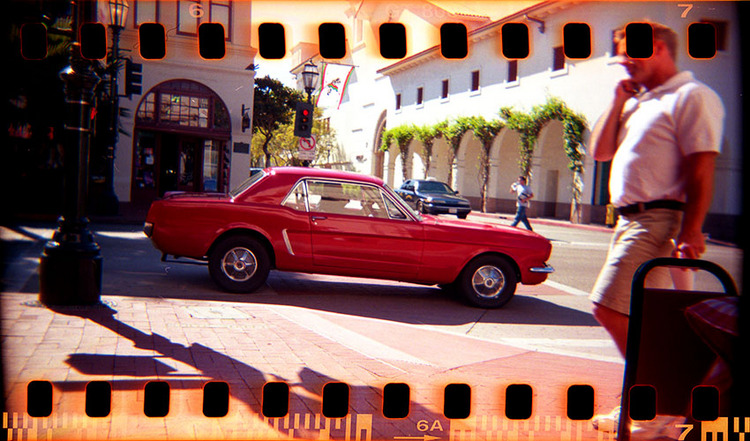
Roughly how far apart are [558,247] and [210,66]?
13210 millimetres

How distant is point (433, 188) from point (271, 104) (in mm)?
10615

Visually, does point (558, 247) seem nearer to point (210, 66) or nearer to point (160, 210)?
point (160, 210)

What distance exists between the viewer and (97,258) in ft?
19.4

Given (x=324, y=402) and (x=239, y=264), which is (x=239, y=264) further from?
(x=324, y=402)

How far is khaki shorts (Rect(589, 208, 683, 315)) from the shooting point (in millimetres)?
2863

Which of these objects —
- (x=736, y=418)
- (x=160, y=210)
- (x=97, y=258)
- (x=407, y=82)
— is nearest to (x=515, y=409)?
(x=736, y=418)

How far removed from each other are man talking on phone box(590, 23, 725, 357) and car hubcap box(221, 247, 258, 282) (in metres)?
4.92

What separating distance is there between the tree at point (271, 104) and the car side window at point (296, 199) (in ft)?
79.8

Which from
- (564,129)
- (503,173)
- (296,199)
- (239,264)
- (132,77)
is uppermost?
(564,129)

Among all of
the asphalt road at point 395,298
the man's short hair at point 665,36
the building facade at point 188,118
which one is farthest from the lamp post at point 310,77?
the man's short hair at point 665,36

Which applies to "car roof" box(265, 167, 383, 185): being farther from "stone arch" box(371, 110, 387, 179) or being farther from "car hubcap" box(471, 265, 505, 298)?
"stone arch" box(371, 110, 387, 179)

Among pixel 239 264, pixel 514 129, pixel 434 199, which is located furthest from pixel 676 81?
pixel 514 129

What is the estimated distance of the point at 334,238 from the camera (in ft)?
24.3

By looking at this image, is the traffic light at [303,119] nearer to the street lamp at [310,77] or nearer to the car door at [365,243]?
the street lamp at [310,77]
